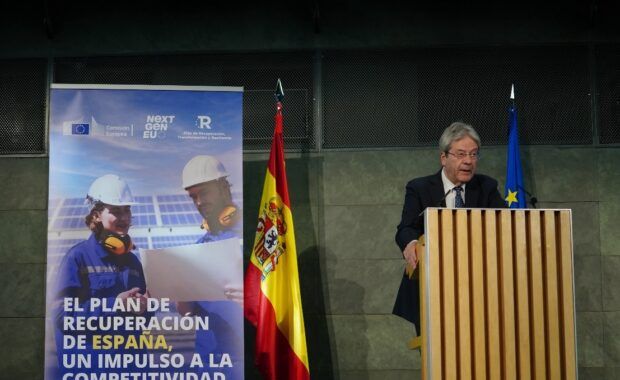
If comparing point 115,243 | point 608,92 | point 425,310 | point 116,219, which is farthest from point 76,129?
point 608,92

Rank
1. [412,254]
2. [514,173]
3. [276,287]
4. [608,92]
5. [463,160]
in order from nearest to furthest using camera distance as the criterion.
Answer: [412,254]
[463,160]
[276,287]
[514,173]
[608,92]

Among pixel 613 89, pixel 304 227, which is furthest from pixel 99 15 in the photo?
pixel 613 89

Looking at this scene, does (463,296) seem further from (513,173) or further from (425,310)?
(513,173)

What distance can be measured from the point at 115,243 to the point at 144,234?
0.17 metres

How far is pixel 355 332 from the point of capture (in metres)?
5.44

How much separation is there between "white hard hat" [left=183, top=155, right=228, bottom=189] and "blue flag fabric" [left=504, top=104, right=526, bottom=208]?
5.61 ft

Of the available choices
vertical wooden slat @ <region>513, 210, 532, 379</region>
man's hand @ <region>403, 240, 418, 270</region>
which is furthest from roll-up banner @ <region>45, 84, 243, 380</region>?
vertical wooden slat @ <region>513, 210, 532, 379</region>

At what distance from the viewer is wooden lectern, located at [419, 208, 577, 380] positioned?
9.36ft

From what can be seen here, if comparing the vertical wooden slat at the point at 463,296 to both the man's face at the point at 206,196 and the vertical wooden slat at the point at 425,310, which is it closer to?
the vertical wooden slat at the point at 425,310

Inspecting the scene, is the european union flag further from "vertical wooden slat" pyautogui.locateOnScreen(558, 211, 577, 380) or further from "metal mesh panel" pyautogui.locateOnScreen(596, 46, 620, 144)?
"vertical wooden slat" pyautogui.locateOnScreen(558, 211, 577, 380)

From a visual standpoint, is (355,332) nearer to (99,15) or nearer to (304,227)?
(304,227)

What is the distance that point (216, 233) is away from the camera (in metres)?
4.90

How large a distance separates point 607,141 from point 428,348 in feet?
10.6

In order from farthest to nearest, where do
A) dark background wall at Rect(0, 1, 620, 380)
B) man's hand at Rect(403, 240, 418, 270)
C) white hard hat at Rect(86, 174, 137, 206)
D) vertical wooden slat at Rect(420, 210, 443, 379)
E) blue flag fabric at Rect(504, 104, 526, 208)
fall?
dark background wall at Rect(0, 1, 620, 380), blue flag fabric at Rect(504, 104, 526, 208), white hard hat at Rect(86, 174, 137, 206), man's hand at Rect(403, 240, 418, 270), vertical wooden slat at Rect(420, 210, 443, 379)
